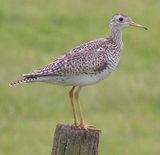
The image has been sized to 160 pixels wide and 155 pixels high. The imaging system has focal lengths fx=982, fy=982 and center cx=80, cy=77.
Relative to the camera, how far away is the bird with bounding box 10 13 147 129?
934cm

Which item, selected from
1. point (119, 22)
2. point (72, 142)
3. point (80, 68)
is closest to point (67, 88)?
point (119, 22)

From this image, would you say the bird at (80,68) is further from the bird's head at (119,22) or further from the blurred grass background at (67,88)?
the blurred grass background at (67,88)

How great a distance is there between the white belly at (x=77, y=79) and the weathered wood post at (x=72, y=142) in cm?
133

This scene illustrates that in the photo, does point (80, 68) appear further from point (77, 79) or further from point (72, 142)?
point (72, 142)

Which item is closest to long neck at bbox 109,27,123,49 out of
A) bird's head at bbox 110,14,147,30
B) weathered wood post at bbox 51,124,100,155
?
bird's head at bbox 110,14,147,30

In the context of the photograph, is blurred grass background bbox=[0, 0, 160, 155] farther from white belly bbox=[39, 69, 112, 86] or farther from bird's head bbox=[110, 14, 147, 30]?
white belly bbox=[39, 69, 112, 86]

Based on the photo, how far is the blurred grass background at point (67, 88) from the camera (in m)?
15.5

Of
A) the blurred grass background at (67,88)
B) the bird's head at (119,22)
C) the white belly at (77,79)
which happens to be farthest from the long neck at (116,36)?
the blurred grass background at (67,88)

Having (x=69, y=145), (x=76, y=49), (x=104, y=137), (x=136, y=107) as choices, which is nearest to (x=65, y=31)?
(x=136, y=107)

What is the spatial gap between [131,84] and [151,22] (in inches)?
247

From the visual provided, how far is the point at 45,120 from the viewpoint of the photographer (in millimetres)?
16500

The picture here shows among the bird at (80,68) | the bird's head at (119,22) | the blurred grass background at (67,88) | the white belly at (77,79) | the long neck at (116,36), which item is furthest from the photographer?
the blurred grass background at (67,88)

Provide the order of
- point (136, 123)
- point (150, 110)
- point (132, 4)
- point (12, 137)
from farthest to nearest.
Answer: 1. point (132, 4)
2. point (150, 110)
3. point (136, 123)
4. point (12, 137)

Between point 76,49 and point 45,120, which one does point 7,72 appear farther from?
point 76,49
